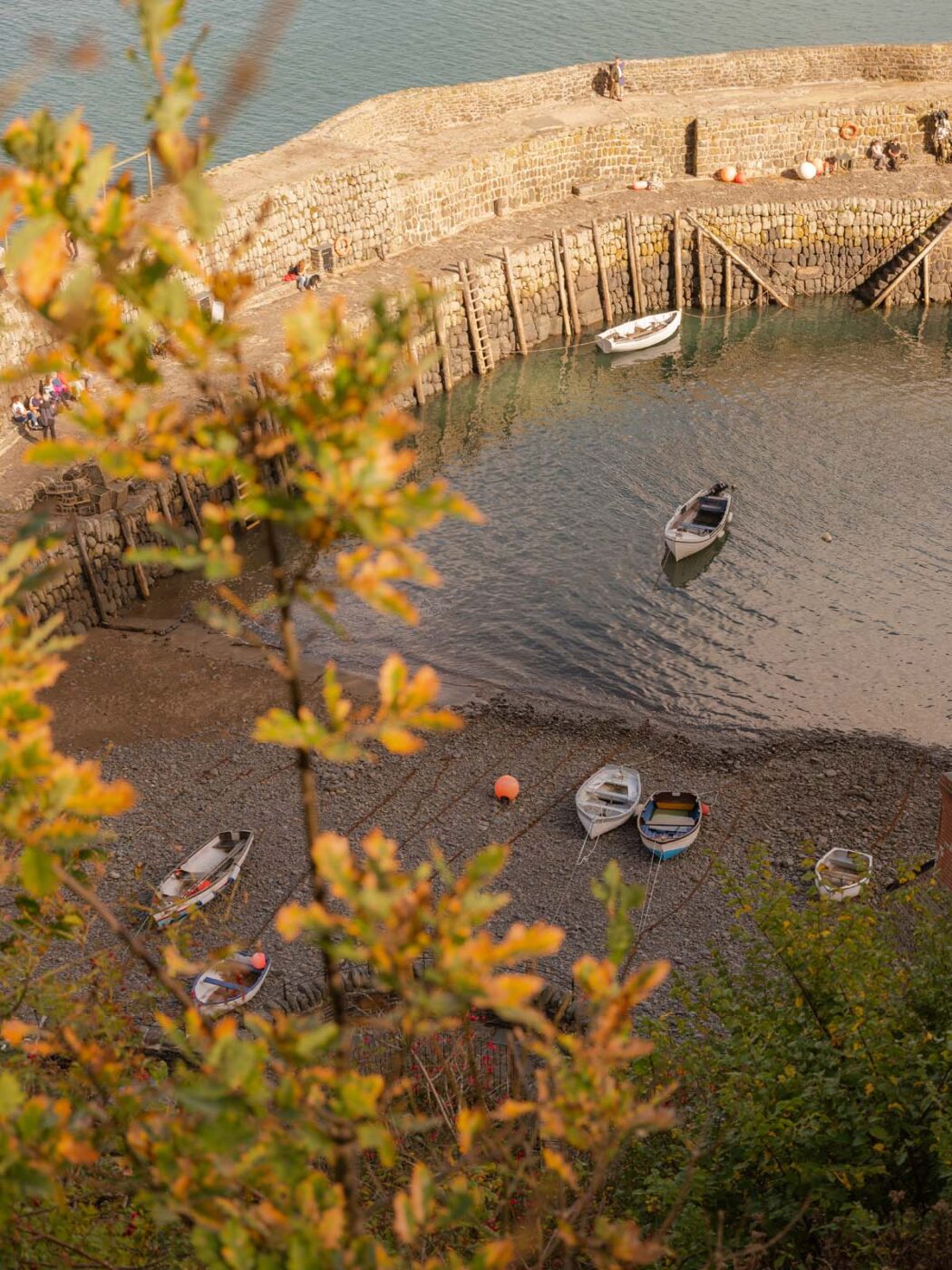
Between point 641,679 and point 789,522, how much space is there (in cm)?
849

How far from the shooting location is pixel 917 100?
4959cm

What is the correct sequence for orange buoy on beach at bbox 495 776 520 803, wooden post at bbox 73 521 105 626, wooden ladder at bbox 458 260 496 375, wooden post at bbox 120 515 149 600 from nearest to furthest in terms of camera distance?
orange buoy on beach at bbox 495 776 520 803
wooden post at bbox 73 521 105 626
wooden post at bbox 120 515 149 600
wooden ladder at bbox 458 260 496 375

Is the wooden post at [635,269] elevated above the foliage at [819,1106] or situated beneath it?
situated beneath

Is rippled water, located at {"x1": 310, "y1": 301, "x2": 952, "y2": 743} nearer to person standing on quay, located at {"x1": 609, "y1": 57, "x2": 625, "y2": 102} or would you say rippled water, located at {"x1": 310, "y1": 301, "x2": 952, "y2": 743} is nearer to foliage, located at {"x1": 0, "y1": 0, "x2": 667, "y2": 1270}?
person standing on quay, located at {"x1": 609, "y1": 57, "x2": 625, "y2": 102}

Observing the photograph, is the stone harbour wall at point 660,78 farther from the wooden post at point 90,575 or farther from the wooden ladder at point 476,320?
the wooden post at point 90,575

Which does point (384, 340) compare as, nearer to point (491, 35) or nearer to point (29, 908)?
point (29, 908)

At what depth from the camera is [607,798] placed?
22.7 meters

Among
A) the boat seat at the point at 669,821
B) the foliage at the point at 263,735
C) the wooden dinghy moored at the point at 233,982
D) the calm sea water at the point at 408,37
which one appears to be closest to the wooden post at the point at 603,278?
the calm sea water at the point at 408,37

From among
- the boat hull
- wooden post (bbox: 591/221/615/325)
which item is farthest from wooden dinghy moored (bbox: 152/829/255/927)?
wooden post (bbox: 591/221/615/325)

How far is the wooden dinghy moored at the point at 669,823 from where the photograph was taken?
841 inches

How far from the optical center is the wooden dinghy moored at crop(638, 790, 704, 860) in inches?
841

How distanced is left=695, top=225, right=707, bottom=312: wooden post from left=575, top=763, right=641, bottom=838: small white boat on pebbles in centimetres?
2895

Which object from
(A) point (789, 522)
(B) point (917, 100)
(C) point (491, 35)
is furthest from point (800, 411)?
(C) point (491, 35)

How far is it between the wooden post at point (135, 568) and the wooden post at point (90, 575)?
1118 millimetres
